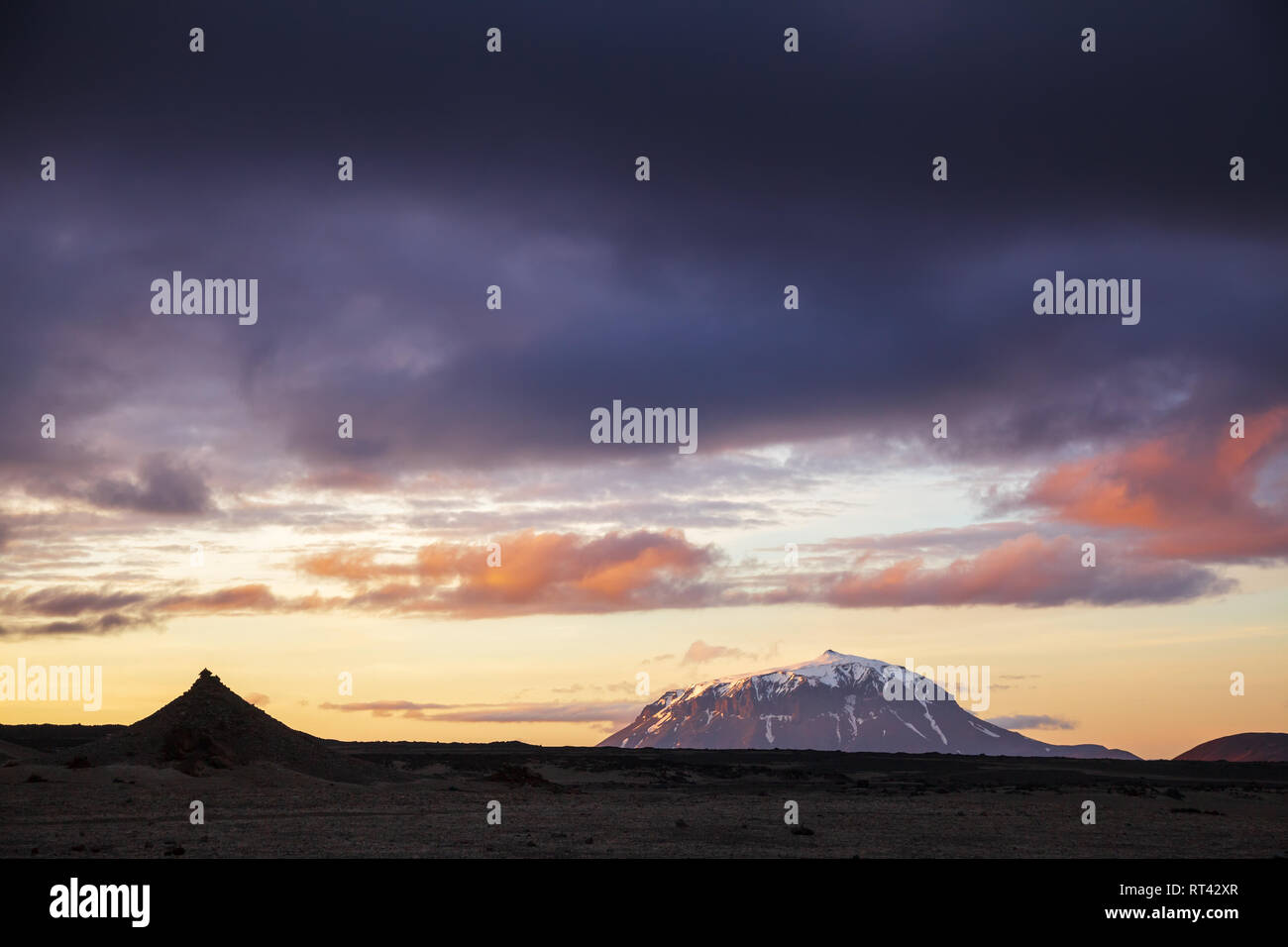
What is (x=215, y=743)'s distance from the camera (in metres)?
70.7

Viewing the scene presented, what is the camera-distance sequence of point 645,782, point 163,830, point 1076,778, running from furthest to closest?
point 1076,778
point 645,782
point 163,830

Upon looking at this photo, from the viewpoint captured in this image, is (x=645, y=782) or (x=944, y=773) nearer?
(x=645, y=782)

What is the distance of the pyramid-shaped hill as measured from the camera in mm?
68750

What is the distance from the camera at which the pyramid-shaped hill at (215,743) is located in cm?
6875

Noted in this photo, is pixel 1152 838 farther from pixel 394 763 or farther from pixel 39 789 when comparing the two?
pixel 394 763
